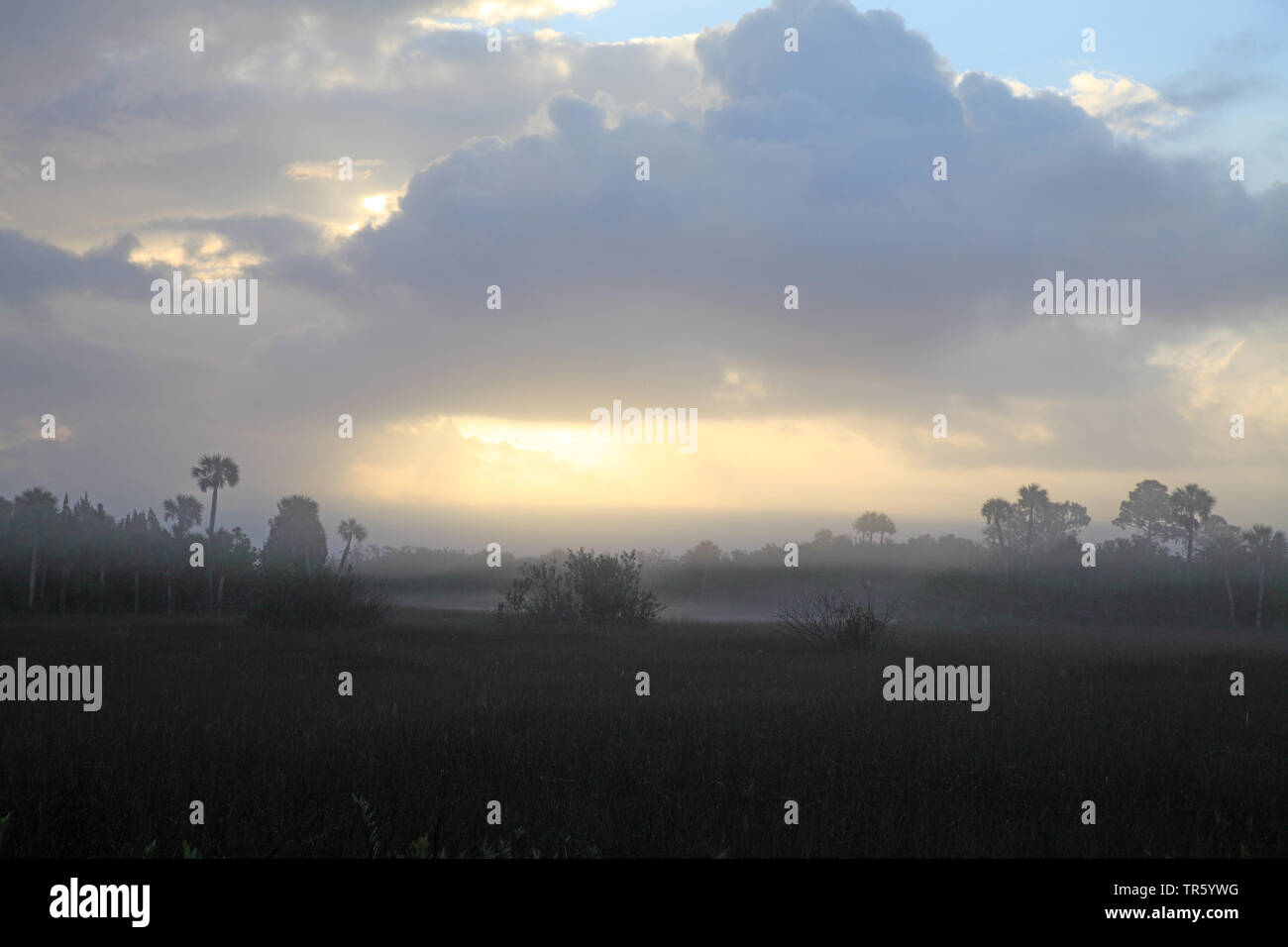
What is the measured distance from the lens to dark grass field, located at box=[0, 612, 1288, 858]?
21.0 ft

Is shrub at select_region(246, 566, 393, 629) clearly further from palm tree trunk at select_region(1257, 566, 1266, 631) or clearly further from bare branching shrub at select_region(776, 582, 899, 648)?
palm tree trunk at select_region(1257, 566, 1266, 631)

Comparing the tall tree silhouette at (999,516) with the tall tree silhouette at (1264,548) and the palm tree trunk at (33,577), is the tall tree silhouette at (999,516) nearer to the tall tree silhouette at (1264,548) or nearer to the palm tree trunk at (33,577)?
the tall tree silhouette at (1264,548)

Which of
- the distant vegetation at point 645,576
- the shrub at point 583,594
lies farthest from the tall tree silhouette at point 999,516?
the shrub at point 583,594

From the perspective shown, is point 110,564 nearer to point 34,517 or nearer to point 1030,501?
point 34,517

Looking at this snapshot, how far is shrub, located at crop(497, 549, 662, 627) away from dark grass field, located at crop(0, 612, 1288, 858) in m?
16.1

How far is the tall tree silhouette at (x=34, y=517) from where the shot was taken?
5284 cm

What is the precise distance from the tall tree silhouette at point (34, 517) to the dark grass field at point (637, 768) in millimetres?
47699

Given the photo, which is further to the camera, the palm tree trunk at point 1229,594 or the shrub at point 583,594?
the palm tree trunk at point 1229,594

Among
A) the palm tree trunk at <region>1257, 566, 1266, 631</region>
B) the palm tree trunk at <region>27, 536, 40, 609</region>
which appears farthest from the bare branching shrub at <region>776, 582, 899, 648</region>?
the palm tree trunk at <region>27, 536, 40, 609</region>

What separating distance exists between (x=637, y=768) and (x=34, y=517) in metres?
66.3

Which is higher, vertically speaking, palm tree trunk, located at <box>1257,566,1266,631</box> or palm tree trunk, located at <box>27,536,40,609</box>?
palm tree trunk, located at <box>27,536,40,609</box>
